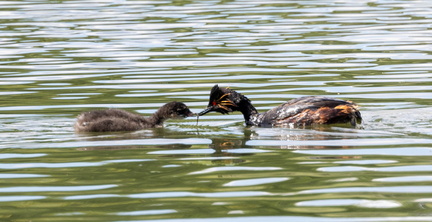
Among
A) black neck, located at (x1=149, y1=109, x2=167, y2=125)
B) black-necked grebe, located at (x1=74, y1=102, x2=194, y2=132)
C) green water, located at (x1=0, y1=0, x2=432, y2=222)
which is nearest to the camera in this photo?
green water, located at (x1=0, y1=0, x2=432, y2=222)

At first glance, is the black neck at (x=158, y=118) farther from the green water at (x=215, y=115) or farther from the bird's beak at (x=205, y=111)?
the bird's beak at (x=205, y=111)

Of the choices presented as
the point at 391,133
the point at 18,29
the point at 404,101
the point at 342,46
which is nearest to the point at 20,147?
the point at 391,133

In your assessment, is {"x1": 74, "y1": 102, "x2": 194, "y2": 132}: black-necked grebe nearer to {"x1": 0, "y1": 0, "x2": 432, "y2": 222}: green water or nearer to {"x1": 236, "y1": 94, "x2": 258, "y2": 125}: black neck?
{"x1": 0, "y1": 0, "x2": 432, "y2": 222}: green water

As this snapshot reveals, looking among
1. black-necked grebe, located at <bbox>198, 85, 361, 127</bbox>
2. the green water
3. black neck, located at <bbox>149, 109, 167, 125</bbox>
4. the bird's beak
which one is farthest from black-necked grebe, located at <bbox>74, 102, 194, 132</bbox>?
black-necked grebe, located at <bbox>198, 85, 361, 127</bbox>

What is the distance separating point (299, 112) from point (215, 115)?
1838mm

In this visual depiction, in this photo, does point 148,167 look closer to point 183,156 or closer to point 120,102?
point 183,156

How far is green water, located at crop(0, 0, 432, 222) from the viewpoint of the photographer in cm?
832

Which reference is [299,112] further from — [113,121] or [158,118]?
[113,121]

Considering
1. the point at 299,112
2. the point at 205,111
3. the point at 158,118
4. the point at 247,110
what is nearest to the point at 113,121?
the point at 158,118

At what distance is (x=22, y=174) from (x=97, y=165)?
75 centimetres

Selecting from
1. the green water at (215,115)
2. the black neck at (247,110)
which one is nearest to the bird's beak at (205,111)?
the green water at (215,115)

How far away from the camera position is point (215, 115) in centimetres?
1432

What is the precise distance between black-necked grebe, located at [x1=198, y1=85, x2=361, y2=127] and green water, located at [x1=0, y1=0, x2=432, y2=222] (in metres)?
0.28

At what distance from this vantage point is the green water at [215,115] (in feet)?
27.3
